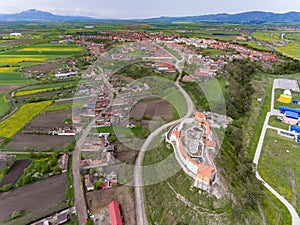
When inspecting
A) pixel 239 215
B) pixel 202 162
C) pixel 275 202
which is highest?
pixel 202 162

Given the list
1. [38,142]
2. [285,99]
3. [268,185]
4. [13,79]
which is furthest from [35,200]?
[13,79]

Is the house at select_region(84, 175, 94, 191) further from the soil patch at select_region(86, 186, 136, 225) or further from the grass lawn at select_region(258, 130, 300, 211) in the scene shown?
the grass lawn at select_region(258, 130, 300, 211)

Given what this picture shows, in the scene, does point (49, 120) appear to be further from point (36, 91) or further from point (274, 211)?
point (274, 211)

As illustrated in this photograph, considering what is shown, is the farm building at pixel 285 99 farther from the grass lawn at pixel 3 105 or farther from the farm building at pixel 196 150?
the grass lawn at pixel 3 105

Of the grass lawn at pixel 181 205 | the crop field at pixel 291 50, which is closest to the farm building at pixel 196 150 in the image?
the grass lawn at pixel 181 205

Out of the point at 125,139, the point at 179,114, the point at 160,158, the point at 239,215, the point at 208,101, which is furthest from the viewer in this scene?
the point at 208,101

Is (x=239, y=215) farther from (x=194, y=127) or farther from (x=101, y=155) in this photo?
(x=101, y=155)

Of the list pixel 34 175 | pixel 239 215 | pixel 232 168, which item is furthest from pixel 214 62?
pixel 34 175
